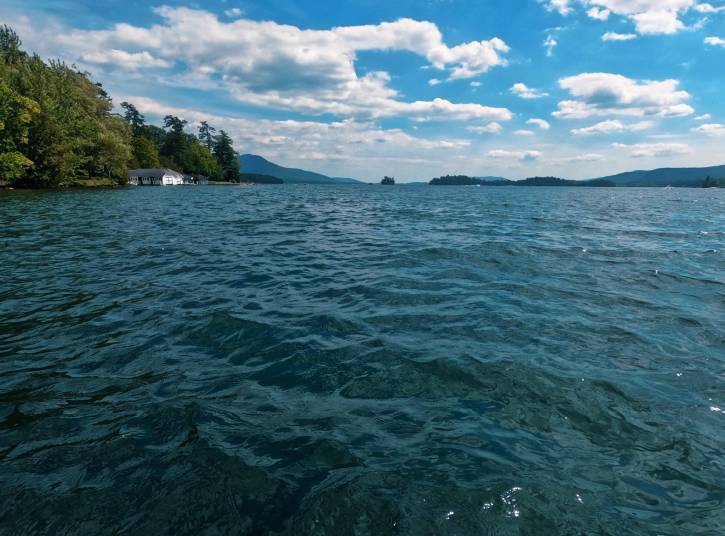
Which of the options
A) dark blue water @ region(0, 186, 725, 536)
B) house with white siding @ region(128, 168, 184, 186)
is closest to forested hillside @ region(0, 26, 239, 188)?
house with white siding @ region(128, 168, 184, 186)

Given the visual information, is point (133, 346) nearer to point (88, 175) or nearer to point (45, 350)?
point (45, 350)

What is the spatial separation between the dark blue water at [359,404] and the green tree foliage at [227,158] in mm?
182938

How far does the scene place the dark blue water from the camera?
3902 mm

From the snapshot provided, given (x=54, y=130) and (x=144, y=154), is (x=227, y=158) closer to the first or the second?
(x=144, y=154)

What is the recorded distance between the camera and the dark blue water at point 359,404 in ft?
12.8

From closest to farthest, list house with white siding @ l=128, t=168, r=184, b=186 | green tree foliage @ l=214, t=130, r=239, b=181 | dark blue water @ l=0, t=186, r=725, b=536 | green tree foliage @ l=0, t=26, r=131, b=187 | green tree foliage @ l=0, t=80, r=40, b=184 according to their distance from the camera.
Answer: dark blue water @ l=0, t=186, r=725, b=536 → green tree foliage @ l=0, t=80, r=40, b=184 → green tree foliage @ l=0, t=26, r=131, b=187 → house with white siding @ l=128, t=168, r=184, b=186 → green tree foliage @ l=214, t=130, r=239, b=181

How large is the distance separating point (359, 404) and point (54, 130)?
246 feet

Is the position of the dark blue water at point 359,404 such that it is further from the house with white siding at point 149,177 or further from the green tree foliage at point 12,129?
the house with white siding at point 149,177

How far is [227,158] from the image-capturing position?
18638 cm

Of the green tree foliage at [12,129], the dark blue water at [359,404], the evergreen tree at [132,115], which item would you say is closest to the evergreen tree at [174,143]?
the evergreen tree at [132,115]

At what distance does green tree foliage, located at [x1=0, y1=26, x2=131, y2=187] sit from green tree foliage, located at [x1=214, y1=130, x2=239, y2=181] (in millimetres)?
93935

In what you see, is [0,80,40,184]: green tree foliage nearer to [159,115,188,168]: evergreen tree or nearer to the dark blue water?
the dark blue water

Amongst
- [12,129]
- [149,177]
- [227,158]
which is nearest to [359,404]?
[12,129]

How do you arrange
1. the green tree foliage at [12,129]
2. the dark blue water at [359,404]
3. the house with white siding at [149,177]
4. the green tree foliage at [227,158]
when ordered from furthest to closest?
the green tree foliage at [227,158], the house with white siding at [149,177], the green tree foliage at [12,129], the dark blue water at [359,404]
